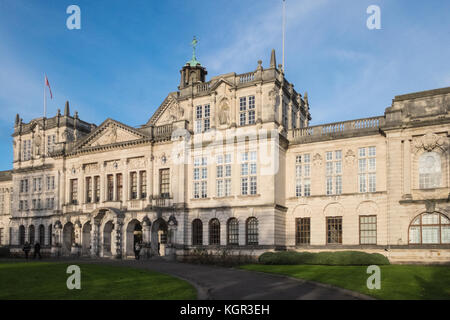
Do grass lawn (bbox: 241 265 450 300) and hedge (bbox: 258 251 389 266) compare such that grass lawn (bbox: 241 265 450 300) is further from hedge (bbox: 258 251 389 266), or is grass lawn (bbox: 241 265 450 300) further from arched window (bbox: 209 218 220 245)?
arched window (bbox: 209 218 220 245)

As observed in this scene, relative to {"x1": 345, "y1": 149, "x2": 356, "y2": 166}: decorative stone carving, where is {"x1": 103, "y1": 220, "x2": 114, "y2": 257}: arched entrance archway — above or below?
below

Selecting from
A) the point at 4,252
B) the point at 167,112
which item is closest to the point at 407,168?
the point at 167,112

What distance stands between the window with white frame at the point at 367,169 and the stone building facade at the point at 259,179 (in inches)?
3.3

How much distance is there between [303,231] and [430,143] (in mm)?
13069

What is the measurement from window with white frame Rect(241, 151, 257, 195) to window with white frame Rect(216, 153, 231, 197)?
4.74ft

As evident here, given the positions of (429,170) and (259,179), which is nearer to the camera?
(429,170)

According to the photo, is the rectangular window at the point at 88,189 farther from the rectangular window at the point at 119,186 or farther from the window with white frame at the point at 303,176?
the window with white frame at the point at 303,176

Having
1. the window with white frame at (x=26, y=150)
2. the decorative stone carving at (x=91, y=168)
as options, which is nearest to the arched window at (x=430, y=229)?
the decorative stone carving at (x=91, y=168)

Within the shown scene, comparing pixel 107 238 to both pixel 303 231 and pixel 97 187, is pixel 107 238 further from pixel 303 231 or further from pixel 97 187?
pixel 303 231

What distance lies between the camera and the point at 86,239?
163ft

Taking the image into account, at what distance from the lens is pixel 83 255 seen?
48875mm

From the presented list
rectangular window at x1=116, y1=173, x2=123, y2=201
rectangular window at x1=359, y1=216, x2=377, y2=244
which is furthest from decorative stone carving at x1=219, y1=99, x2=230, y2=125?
rectangular window at x1=359, y1=216, x2=377, y2=244

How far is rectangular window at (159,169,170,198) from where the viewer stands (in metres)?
44.7
